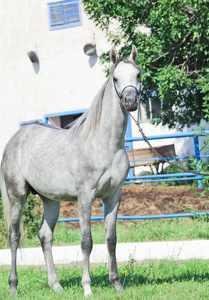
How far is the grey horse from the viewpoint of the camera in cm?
466

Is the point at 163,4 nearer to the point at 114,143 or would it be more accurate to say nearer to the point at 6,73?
the point at 114,143

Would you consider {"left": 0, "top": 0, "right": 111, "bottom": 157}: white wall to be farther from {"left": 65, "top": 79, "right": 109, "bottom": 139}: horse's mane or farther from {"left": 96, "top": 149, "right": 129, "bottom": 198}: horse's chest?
{"left": 96, "top": 149, "right": 129, "bottom": 198}: horse's chest

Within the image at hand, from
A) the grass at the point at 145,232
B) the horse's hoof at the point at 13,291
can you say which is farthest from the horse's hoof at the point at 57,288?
the grass at the point at 145,232

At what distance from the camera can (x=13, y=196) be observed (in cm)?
561

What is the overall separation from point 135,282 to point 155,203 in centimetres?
514

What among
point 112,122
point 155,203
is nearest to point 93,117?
point 112,122

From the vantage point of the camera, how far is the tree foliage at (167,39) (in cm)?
1004

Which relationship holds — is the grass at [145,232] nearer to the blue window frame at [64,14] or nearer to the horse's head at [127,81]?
the horse's head at [127,81]

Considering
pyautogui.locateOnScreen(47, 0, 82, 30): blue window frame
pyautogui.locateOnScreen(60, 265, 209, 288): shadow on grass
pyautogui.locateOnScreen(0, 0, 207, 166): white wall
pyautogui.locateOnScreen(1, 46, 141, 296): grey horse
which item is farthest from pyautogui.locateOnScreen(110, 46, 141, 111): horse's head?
pyautogui.locateOnScreen(47, 0, 82, 30): blue window frame

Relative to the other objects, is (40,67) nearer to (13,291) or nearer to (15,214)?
(15,214)

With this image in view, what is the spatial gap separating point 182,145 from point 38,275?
9.68 metres

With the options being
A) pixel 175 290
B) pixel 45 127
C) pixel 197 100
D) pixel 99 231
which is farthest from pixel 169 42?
pixel 175 290

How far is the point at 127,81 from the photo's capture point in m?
4.48

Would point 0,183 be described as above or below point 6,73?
below
